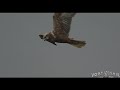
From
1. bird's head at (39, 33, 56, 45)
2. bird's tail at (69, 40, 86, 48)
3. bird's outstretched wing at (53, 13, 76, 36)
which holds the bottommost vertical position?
bird's tail at (69, 40, 86, 48)

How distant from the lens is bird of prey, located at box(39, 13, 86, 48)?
4867 millimetres

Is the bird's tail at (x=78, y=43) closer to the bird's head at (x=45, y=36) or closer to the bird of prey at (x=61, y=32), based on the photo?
the bird of prey at (x=61, y=32)

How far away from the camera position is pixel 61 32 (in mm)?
4934

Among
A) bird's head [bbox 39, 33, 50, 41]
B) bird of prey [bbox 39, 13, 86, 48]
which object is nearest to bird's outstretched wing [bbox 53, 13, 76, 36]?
bird of prey [bbox 39, 13, 86, 48]

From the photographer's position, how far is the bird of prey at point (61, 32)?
4.87 meters

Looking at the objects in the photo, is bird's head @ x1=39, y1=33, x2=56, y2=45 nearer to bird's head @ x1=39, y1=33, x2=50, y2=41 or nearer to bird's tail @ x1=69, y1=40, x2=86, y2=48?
bird's head @ x1=39, y1=33, x2=50, y2=41

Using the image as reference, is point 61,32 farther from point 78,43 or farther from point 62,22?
point 78,43

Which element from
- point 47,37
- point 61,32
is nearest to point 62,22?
point 61,32

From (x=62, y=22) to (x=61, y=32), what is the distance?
4.9 inches
